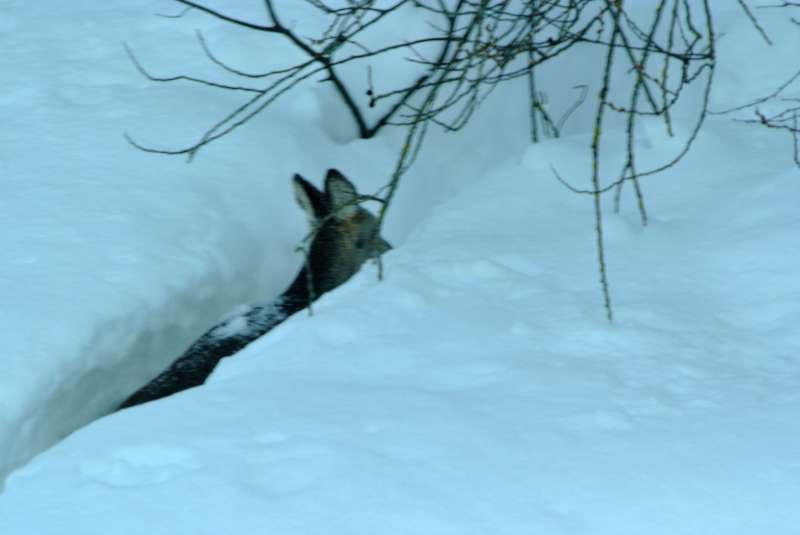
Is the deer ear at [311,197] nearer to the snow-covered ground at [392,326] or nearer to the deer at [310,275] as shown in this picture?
the deer at [310,275]

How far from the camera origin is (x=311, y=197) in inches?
153

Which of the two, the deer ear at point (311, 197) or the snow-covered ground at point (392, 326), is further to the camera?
the deer ear at point (311, 197)

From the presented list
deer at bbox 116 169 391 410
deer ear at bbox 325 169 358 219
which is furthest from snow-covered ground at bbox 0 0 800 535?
deer ear at bbox 325 169 358 219

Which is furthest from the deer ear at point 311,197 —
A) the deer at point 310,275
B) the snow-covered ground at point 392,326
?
the snow-covered ground at point 392,326

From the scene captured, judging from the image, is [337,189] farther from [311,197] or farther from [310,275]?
[310,275]

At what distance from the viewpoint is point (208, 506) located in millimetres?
2248

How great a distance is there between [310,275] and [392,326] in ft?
1.51

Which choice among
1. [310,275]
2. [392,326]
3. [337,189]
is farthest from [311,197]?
[392,326]

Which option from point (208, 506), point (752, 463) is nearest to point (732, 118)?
point (752, 463)

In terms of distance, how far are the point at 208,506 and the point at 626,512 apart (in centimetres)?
76

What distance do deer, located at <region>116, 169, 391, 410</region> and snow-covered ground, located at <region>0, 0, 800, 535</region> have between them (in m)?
0.08

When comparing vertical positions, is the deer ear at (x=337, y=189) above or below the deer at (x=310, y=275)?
above

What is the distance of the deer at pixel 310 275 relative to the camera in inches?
134

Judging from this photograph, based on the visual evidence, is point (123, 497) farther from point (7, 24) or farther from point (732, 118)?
point (7, 24)
